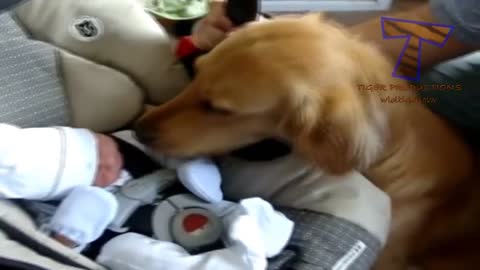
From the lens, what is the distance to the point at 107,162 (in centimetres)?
105

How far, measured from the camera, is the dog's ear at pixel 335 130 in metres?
0.97

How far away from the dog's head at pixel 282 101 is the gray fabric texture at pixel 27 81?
7.2 inches

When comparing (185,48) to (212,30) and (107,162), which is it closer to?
(212,30)

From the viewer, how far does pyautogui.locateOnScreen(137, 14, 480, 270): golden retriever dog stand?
97 centimetres

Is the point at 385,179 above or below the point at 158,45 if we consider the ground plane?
below

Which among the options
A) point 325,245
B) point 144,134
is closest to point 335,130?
point 325,245

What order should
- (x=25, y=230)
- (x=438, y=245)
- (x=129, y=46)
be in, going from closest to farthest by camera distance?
(x=25, y=230)
(x=129, y=46)
(x=438, y=245)

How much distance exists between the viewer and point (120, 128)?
3.90 feet

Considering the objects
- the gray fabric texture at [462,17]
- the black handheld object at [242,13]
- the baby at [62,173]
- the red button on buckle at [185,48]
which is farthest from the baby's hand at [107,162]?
the gray fabric texture at [462,17]

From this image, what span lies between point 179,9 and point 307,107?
534mm

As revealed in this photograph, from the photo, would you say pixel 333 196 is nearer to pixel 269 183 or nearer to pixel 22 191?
pixel 269 183

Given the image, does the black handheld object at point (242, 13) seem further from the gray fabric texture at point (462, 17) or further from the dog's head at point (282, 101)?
the gray fabric texture at point (462, 17)

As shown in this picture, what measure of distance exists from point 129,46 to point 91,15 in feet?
0.31

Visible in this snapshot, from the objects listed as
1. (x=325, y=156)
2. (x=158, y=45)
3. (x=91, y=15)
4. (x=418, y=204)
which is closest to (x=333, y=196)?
(x=325, y=156)
